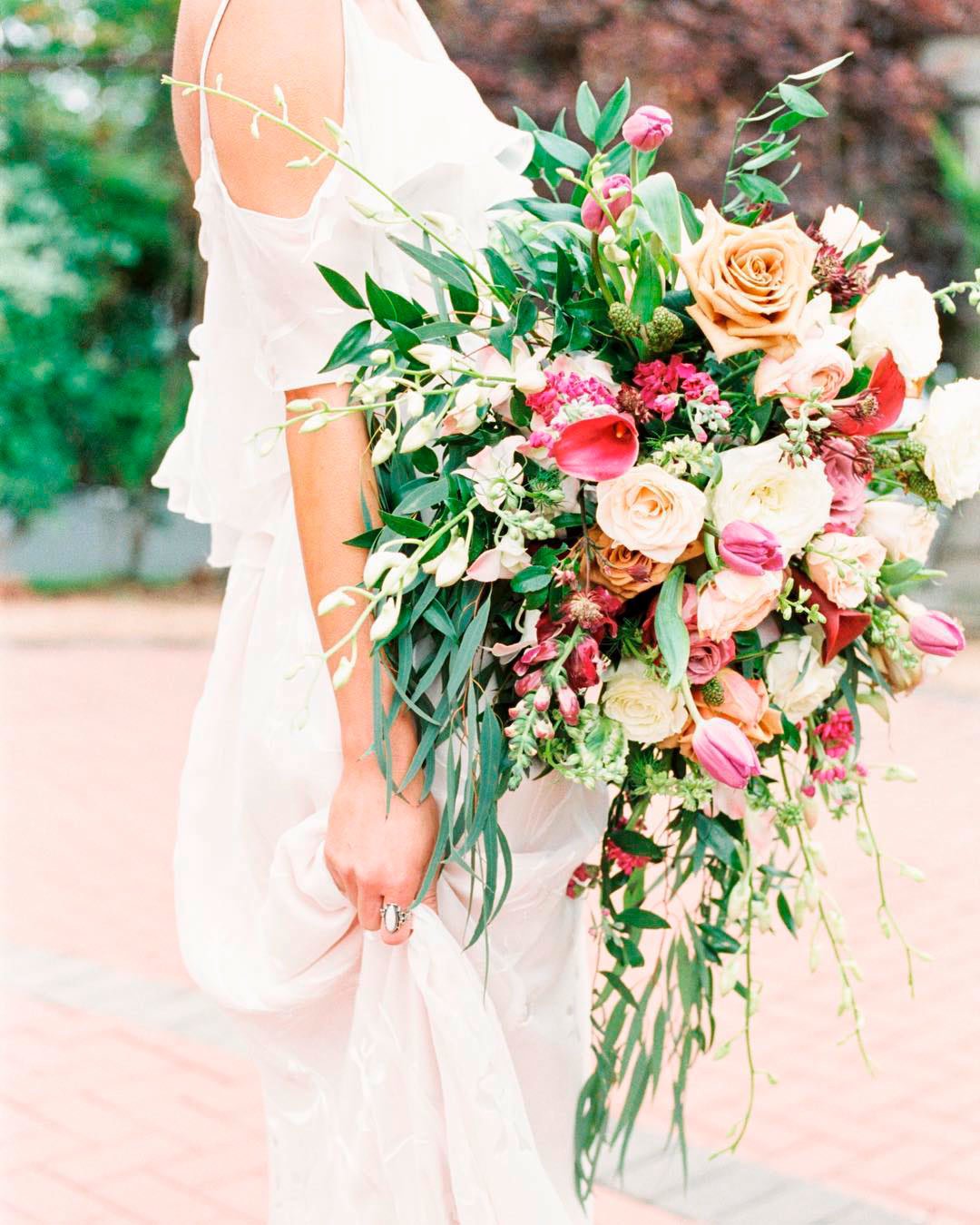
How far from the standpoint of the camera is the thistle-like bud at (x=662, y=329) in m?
1.57

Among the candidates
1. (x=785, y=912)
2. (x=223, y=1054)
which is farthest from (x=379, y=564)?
(x=223, y=1054)

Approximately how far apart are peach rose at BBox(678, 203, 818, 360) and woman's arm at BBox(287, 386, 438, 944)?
16.0 inches

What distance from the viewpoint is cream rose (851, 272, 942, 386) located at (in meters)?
1.68

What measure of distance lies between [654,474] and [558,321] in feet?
0.66

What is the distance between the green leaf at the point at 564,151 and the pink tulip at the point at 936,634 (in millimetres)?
668

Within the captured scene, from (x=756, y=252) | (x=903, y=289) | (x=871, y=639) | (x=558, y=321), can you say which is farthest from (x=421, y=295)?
(x=871, y=639)

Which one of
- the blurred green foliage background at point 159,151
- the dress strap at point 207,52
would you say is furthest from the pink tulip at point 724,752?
the blurred green foliage background at point 159,151

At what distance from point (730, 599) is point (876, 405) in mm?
294

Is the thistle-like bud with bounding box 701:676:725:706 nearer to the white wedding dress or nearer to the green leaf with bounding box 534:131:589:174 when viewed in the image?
the white wedding dress

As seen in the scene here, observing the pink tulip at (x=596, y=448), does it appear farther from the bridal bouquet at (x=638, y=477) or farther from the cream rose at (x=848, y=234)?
the cream rose at (x=848, y=234)

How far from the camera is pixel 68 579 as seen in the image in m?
13.8

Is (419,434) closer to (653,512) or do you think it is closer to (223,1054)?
(653,512)

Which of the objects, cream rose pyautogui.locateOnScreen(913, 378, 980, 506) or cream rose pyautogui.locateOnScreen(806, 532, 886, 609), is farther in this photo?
cream rose pyautogui.locateOnScreen(913, 378, 980, 506)

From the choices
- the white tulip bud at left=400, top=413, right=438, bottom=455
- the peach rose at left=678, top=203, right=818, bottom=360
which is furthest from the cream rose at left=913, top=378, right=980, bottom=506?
the white tulip bud at left=400, top=413, right=438, bottom=455
